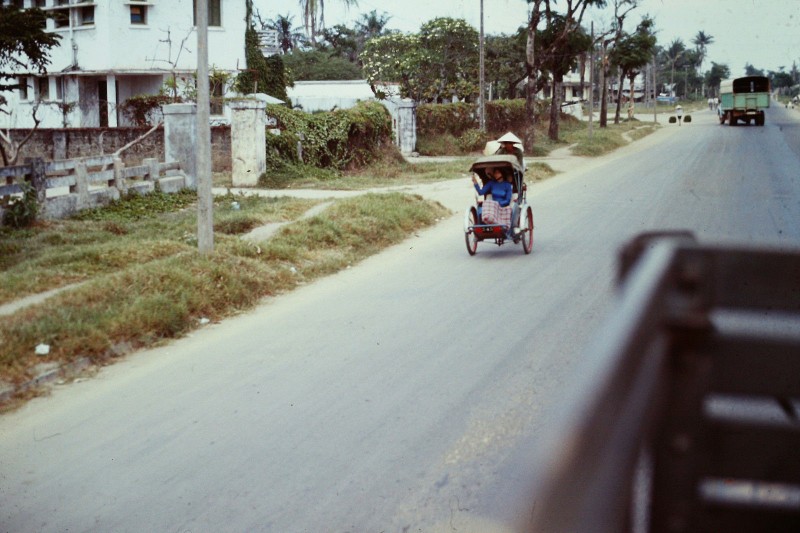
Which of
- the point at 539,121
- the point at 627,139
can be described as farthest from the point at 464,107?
the point at 539,121

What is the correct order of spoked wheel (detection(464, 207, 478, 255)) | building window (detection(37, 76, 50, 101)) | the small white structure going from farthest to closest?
→ 1. the small white structure
2. building window (detection(37, 76, 50, 101))
3. spoked wheel (detection(464, 207, 478, 255))

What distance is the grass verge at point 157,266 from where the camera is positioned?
8.09m

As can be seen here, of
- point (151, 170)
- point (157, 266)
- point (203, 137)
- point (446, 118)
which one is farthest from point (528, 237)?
point (446, 118)

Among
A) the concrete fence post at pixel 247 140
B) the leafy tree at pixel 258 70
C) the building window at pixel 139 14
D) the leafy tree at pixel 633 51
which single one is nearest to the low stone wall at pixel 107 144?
the concrete fence post at pixel 247 140

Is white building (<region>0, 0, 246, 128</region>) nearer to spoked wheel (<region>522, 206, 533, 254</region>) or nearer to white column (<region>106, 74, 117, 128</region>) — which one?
white column (<region>106, 74, 117, 128</region>)

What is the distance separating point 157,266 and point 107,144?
18.2 m

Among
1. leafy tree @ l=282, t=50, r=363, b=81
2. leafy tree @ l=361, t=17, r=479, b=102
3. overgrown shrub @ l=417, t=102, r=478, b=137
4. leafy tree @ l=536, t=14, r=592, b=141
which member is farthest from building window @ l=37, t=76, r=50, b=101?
leafy tree @ l=282, t=50, r=363, b=81

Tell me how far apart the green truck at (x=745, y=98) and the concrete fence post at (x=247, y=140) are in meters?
31.8

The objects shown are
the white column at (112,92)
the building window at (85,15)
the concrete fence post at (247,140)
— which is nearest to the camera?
the concrete fence post at (247,140)

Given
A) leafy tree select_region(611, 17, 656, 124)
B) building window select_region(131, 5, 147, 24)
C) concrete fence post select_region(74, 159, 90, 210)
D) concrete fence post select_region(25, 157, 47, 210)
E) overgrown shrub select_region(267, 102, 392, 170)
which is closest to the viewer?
concrete fence post select_region(25, 157, 47, 210)

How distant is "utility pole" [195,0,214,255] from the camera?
440 inches

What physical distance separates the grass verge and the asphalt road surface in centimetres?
39

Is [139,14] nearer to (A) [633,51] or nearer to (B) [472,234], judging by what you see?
(B) [472,234]

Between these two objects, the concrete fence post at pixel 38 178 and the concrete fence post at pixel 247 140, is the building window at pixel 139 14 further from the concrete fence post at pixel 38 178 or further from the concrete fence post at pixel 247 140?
the concrete fence post at pixel 38 178
